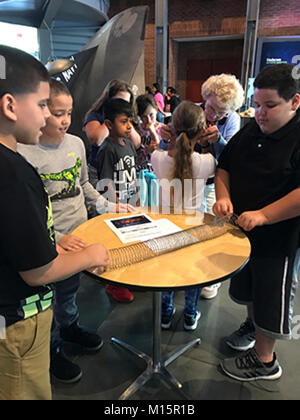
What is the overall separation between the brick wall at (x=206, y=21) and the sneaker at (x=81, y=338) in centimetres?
1039

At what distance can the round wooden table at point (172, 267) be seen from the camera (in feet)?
3.38

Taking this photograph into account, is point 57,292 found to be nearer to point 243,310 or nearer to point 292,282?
point 292,282

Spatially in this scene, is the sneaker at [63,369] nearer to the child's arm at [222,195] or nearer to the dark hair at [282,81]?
the child's arm at [222,195]

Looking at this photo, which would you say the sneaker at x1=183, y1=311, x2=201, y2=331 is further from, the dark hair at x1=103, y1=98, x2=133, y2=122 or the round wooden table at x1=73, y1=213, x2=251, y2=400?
the dark hair at x1=103, y1=98, x2=133, y2=122

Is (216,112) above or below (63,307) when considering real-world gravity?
above

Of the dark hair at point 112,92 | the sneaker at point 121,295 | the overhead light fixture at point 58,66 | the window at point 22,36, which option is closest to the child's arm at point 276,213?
the sneaker at point 121,295

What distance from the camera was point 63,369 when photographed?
1550 millimetres

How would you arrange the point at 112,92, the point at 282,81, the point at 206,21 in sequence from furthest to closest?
the point at 206,21
the point at 112,92
the point at 282,81

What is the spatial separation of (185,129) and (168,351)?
4.20 feet

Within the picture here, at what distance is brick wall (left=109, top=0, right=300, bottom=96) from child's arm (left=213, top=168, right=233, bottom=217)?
9.72 m

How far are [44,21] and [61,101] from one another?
873 cm

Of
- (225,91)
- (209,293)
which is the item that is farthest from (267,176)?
(209,293)

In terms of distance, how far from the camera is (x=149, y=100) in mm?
2701

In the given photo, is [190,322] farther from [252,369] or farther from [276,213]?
[276,213]
